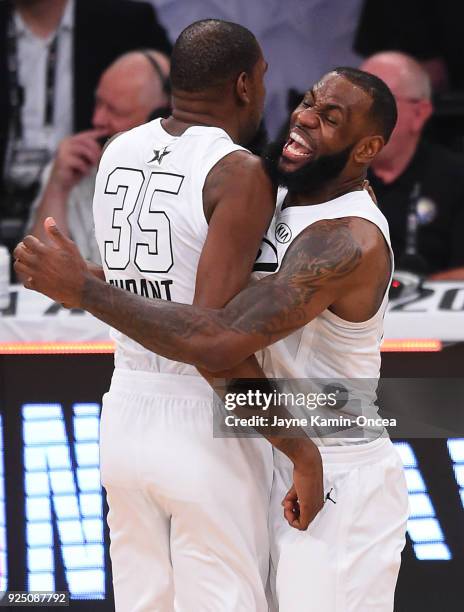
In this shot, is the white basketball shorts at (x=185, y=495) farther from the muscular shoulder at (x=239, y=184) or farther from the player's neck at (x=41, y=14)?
the player's neck at (x=41, y=14)

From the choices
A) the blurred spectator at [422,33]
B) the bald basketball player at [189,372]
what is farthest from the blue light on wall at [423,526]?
the blurred spectator at [422,33]

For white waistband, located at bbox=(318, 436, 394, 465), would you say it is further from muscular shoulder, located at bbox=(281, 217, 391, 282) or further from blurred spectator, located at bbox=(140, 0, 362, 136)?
blurred spectator, located at bbox=(140, 0, 362, 136)

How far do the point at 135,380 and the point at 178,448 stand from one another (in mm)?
211

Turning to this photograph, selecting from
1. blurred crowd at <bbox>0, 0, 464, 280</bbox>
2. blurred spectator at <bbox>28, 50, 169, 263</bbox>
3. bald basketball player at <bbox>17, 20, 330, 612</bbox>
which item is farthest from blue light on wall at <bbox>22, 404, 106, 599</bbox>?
blurred spectator at <bbox>28, 50, 169, 263</bbox>

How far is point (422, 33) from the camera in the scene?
5660 mm

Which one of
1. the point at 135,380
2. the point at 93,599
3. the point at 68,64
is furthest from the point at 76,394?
the point at 68,64

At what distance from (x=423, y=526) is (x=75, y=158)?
2982mm

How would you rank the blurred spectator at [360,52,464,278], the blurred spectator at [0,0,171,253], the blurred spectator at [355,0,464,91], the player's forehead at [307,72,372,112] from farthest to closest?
1. the blurred spectator at [0,0,171,253]
2. the blurred spectator at [355,0,464,91]
3. the blurred spectator at [360,52,464,278]
4. the player's forehead at [307,72,372,112]

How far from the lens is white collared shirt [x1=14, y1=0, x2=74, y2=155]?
579 cm

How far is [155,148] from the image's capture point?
2.57 metres

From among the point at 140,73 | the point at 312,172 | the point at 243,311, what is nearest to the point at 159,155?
the point at 312,172

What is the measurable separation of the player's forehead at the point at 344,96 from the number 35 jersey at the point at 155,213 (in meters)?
0.25

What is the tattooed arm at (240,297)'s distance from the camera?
230 centimetres

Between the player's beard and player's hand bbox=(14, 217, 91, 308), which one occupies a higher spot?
the player's beard
